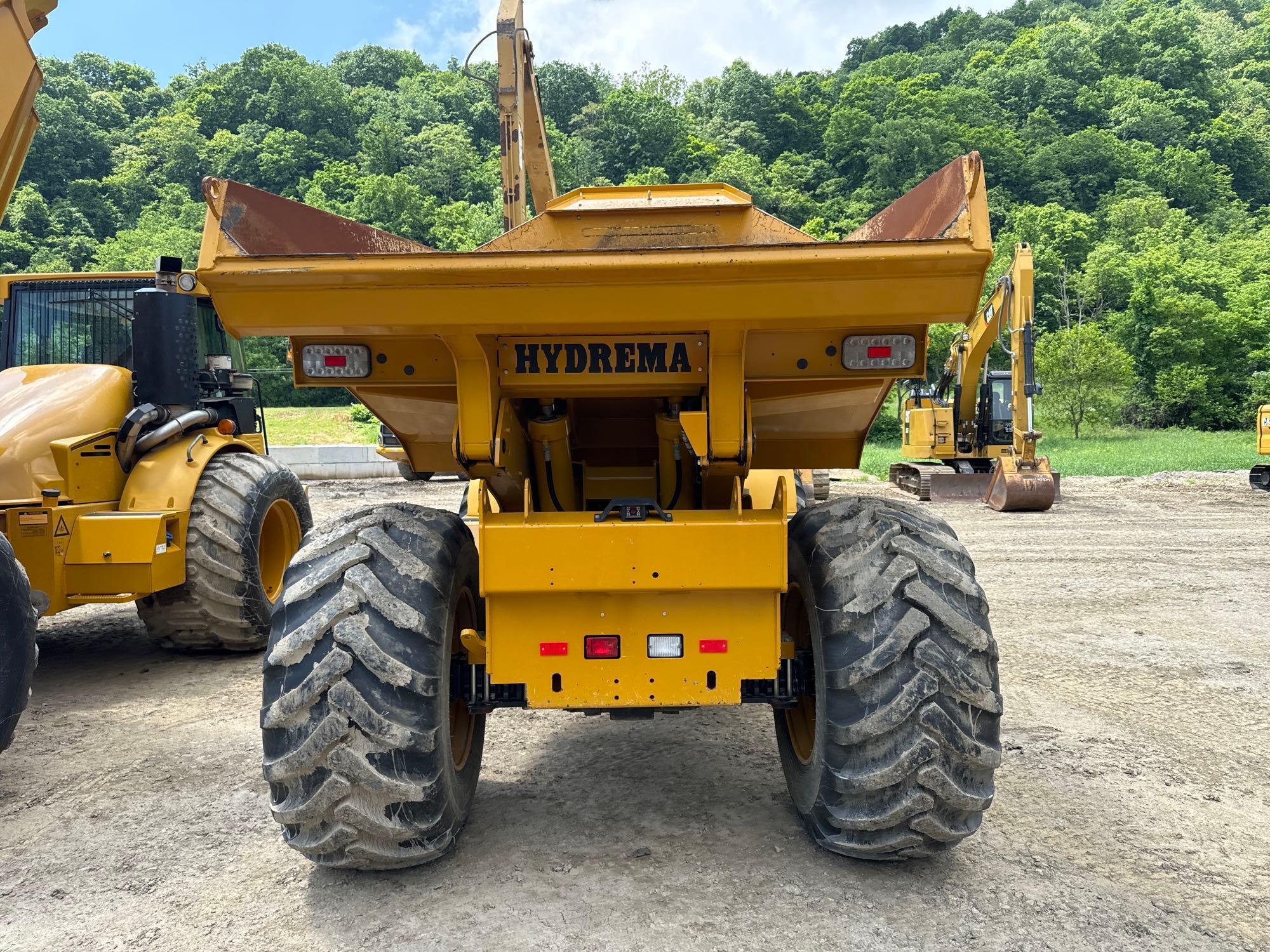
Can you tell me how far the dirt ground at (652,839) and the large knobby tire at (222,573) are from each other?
0.84 ft

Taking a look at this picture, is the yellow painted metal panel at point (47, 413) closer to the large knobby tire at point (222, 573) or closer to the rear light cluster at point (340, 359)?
the large knobby tire at point (222, 573)

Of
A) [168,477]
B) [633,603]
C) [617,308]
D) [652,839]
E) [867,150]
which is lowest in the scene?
[652,839]

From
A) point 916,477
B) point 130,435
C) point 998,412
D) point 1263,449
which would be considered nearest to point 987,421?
point 998,412

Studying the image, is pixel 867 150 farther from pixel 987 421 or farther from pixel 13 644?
pixel 13 644

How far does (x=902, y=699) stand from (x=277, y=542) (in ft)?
16.5

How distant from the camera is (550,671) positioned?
2748mm

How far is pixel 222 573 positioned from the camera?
17.1 feet

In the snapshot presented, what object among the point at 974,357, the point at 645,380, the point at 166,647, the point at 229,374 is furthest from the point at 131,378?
the point at 974,357

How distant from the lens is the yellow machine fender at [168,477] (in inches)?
200

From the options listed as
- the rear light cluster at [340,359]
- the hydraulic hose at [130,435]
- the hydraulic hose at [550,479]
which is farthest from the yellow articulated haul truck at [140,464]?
the hydraulic hose at [550,479]

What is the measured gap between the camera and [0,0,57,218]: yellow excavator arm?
3.27 meters

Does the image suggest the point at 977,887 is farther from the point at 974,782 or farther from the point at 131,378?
the point at 131,378

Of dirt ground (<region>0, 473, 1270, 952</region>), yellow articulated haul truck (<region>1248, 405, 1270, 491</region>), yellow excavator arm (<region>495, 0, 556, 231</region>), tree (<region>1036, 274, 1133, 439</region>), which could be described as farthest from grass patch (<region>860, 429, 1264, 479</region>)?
dirt ground (<region>0, 473, 1270, 952</region>)

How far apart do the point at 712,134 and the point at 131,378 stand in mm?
84365
